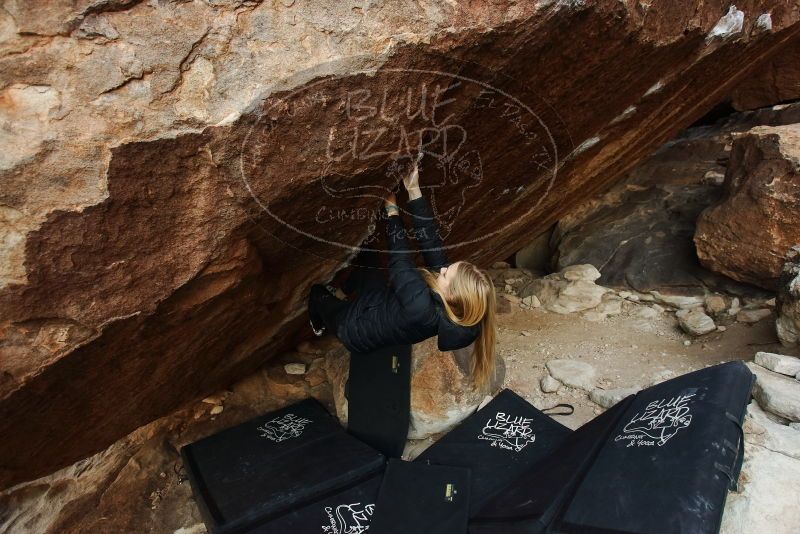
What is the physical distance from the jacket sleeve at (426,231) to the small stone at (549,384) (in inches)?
43.4

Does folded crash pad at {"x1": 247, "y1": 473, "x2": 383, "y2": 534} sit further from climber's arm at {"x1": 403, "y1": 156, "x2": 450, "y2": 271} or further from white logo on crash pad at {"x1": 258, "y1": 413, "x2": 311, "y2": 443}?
climber's arm at {"x1": 403, "y1": 156, "x2": 450, "y2": 271}

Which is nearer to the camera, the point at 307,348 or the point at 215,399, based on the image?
the point at 215,399

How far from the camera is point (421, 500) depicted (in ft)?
7.07

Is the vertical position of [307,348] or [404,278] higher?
[404,278]

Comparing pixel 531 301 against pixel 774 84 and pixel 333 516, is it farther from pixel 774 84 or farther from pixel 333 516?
pixel 774 84

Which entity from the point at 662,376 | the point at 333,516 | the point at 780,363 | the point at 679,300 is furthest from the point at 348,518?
the point at 679,300

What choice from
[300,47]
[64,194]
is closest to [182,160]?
[64,194]

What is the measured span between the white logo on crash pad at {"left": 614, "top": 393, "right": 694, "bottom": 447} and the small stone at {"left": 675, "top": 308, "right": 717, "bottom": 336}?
4.23ft

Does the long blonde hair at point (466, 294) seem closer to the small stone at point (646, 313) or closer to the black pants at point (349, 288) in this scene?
the black pants at point (349, 288)

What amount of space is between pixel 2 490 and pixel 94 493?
427 mm

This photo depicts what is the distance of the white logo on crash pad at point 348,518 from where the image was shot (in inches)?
81.7

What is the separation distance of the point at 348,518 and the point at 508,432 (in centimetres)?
83

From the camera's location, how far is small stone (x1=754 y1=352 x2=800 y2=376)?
2348 millimetres

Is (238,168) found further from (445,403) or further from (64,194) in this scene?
(445,403)
